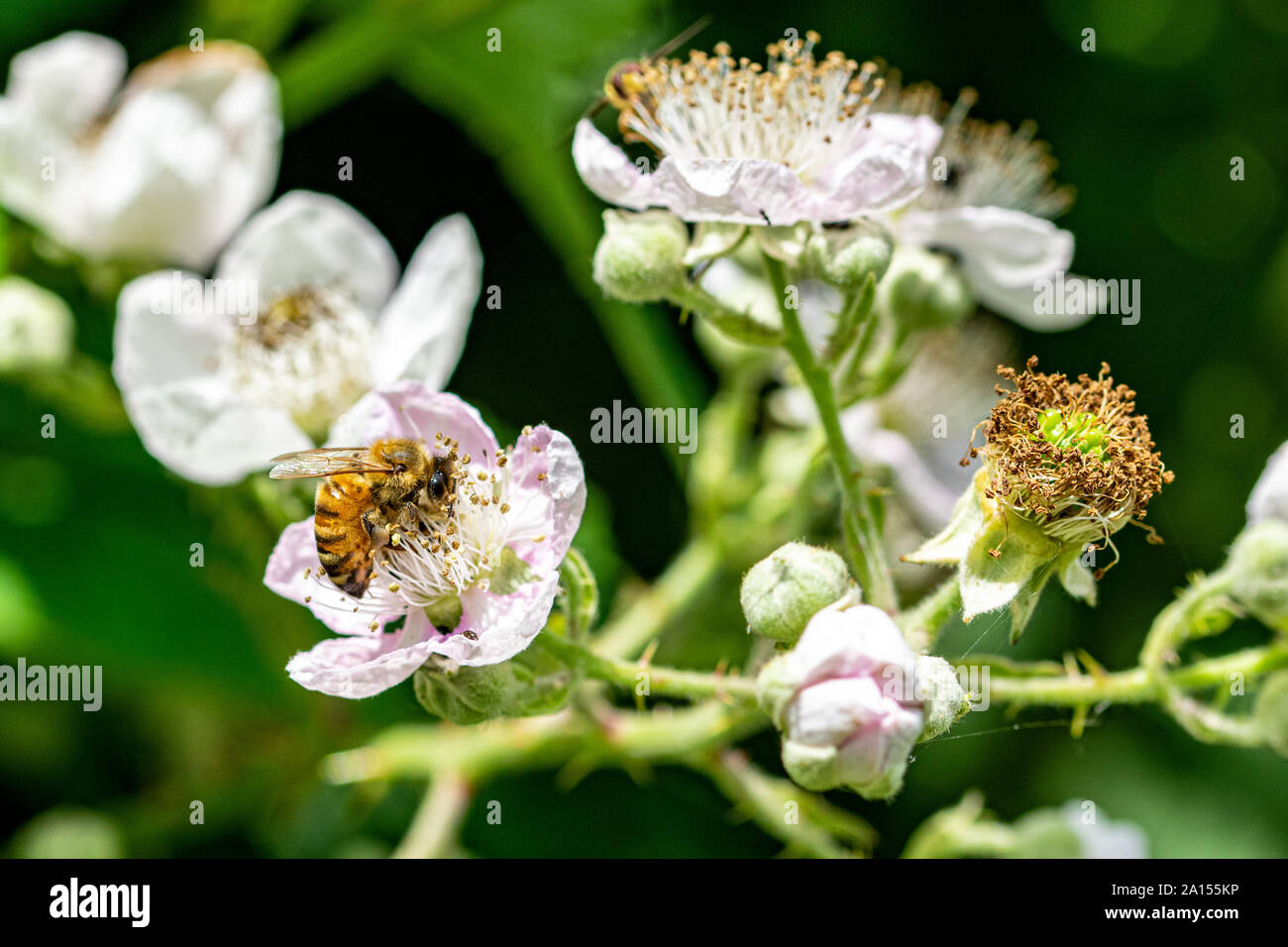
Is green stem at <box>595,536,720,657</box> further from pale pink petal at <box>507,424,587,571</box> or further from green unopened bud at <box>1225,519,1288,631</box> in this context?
green unopened bud at <box>1225,519,1288,631</box>

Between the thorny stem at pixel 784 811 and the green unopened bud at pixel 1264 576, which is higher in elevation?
the green unopened bud at pixel 1264 576

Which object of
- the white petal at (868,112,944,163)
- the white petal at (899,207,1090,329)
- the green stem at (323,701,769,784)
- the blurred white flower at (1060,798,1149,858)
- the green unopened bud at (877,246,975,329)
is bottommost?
the blurred white flower at (1060,798,1149,858)

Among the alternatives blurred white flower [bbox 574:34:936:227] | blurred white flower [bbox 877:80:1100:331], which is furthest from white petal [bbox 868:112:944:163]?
blurred white flower [bbox 877:80:1100:331]

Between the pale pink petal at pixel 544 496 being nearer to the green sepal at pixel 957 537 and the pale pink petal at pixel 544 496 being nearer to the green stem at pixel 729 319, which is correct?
the green stem at pixel 729 319

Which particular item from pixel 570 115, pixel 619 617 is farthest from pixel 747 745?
pixel 570 115

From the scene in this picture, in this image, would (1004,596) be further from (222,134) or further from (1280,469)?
(222,134)

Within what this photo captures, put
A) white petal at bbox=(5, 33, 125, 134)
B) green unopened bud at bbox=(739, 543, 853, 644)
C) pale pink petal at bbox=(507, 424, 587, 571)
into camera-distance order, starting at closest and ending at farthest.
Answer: green unopened bud at bbox=(739, 543, 853, 644) → pale pink petal at bbox=(507, 424, 587, 571) → white petal at bbox=(5, 33, 125, 134)

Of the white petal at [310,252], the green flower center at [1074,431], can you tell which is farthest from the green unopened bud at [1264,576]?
the white petal at [310,252]
